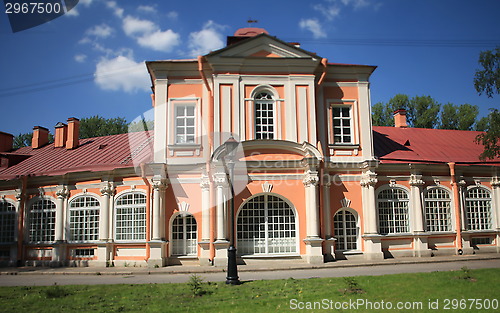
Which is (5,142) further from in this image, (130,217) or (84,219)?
(130,217)

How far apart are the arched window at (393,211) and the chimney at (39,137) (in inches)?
815

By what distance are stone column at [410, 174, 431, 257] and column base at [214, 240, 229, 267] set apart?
888 centimetres

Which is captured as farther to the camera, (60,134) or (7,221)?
(60,134)

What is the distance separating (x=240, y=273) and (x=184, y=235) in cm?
421

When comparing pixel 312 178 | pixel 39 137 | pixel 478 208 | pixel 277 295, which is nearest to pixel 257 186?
pixel 312 178

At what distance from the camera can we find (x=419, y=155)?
22469 millimetres

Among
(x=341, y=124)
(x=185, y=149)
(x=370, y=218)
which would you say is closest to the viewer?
(x=185, y=149)

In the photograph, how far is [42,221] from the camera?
21609 mm

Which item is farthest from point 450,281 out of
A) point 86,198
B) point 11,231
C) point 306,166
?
point 11,231

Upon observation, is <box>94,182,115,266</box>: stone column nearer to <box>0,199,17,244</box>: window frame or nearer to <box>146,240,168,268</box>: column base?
<box>146,240,168,268</box>: column base

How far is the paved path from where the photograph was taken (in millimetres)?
14578

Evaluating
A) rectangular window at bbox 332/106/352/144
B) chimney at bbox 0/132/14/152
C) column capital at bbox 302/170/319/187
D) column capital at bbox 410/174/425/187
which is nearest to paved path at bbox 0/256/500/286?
column capital at bbox 302/170/319/187

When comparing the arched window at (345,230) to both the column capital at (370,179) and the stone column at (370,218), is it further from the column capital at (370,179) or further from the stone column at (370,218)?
the column capital at (370,179)

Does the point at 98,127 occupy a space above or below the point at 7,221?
above
